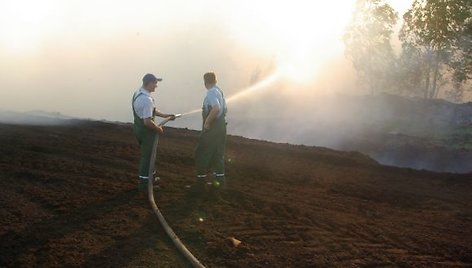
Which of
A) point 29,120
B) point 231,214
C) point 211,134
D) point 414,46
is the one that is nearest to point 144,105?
point 211,134

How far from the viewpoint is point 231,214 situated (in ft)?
22.9

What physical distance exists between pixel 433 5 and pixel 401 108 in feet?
23.4

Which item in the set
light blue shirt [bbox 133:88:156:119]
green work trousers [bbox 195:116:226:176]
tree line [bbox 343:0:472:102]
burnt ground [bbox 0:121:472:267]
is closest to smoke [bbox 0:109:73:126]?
burnt ground [bbox 0:121:472:267]

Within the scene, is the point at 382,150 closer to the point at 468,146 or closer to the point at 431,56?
the point at 468,146

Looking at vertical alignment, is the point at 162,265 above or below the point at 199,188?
below

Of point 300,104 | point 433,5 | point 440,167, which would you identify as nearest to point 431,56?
point 433,5

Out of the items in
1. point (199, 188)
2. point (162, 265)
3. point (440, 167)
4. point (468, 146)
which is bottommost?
point (162, 265)

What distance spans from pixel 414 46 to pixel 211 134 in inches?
1382

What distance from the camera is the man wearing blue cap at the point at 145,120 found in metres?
7.38

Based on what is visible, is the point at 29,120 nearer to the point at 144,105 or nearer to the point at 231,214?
the point at 144,105

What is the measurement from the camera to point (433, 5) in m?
30.0

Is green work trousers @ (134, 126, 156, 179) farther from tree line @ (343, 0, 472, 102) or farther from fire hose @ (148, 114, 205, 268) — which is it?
tree line @ (343, 0, 472, 102)

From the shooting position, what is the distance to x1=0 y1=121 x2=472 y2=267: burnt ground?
548 cm

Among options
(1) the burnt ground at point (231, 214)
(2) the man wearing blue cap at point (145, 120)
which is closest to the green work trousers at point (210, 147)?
(1) the burnt ground at point (231, 214)
